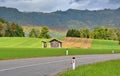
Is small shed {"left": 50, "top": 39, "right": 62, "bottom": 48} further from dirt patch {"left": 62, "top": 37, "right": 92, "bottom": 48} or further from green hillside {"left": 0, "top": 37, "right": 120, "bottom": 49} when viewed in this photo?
green hillside {"left": 0, "top": 37, "right": 120, "bottom": 49}

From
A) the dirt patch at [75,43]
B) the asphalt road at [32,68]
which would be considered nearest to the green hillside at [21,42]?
the dirt patch at [75,43]

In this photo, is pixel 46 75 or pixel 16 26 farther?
pixel 16 26

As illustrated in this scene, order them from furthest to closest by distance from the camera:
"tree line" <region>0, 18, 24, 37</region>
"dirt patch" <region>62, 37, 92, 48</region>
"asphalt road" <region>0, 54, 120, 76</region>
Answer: "tree line" <region>0, 18, 24, 37</region>
"dirt patch" <region>62, 37, 92, 48</region>
"asphalt road" <region>0, 54, 120, 76</region>

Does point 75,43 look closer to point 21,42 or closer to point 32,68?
point 21,42

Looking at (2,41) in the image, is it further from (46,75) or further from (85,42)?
(46,75)

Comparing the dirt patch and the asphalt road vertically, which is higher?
the asphalt road

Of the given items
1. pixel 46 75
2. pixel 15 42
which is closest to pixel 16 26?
pixel 15 42

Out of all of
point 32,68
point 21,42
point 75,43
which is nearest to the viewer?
point 32,68

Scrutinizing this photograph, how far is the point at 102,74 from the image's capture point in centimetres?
2073

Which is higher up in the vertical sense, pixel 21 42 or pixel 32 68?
pixel 32 68

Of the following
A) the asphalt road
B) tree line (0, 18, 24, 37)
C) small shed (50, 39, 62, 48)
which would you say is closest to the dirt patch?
small shed (50, 39, 62, 48)

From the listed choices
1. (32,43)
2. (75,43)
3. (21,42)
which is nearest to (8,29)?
(21,42)

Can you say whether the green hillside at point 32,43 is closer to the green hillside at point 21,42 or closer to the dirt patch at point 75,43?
the green hillside at point 21,42

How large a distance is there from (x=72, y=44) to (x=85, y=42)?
24.2 feet
